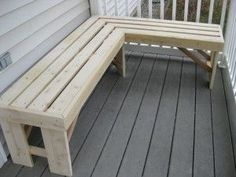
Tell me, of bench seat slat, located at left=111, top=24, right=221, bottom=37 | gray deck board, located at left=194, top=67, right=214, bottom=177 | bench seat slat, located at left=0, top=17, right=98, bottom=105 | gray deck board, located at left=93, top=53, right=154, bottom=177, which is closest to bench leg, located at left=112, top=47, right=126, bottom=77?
gray deck board, located at left=93, top=53, right=154, bottom=177

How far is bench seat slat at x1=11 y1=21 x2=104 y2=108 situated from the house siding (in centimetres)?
18

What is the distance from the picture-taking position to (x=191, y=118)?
2.45 metres

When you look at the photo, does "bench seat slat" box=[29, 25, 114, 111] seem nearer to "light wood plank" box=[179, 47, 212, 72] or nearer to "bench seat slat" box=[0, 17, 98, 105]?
"bench seat slat" box=[0, 17, 98, 105]

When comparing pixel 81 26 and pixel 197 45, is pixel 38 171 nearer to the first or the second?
pixel 81 26

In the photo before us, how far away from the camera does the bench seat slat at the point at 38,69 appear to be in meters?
1.88

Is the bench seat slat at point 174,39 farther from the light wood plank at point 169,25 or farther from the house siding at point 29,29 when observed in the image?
the house siding at point 29,29

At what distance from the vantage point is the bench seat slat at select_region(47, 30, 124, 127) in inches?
69.2

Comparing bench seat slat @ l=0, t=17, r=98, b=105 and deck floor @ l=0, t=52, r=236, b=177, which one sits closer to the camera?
bench seat slat @ l=0, t=17, r=98, b=105

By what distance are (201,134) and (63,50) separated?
131 centimetres

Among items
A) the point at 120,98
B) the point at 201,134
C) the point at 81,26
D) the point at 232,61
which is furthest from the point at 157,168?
the point at 81,26

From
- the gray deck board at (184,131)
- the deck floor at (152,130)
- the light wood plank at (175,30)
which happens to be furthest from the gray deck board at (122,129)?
the light wood plank at (175,30)

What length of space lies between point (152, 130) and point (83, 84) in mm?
730

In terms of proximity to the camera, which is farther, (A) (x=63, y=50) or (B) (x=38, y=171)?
(A) (x=63, y=50)

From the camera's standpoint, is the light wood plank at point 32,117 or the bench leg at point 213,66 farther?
the bench leg at point 213,66
